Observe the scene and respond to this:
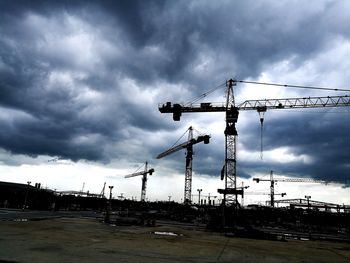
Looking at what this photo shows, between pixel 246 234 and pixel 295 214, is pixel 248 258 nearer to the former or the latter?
pixel 246 234

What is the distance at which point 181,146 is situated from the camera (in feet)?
384

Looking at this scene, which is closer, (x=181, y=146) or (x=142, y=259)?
(x=142, y=259)

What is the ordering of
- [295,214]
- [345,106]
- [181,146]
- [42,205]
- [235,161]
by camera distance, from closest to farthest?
[345,106] → [235,161] → [42,205] → [295,214] → [181,146]

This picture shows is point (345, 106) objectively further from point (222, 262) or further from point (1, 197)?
point (1, 197)

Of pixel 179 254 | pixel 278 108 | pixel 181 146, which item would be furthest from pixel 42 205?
pixel 179 254

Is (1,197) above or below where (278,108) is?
below

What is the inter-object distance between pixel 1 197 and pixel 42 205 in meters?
24.9

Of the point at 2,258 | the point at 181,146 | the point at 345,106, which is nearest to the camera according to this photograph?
the point at 2,258

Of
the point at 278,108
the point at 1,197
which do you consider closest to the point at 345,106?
the point at 278,108

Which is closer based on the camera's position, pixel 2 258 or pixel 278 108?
pixel 2 258

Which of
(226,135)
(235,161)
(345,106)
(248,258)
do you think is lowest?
(248,258)

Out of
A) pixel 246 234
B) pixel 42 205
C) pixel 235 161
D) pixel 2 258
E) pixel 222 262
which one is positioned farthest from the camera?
pixel 42 205

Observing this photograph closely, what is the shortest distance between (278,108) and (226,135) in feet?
42.6

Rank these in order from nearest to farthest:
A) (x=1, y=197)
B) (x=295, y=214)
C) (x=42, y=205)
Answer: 1. (x=42, y=205)
2. (x=1, y=197)
3. (x=295, y=214)
